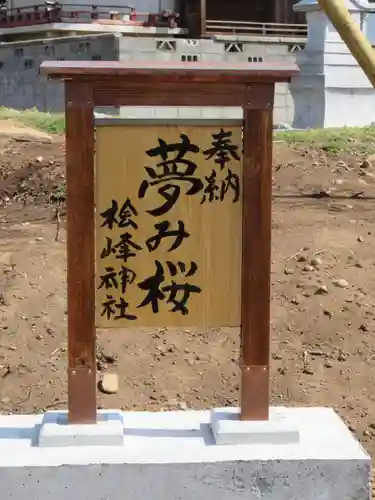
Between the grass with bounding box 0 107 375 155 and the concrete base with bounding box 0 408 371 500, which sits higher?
the grass with bounding box 0 107 375 155

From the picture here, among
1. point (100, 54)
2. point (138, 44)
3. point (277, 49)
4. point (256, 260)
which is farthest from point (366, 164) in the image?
point (277, 49)

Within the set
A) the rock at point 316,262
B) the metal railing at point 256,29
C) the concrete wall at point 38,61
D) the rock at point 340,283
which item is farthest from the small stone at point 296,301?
the metal railing at point 256,29

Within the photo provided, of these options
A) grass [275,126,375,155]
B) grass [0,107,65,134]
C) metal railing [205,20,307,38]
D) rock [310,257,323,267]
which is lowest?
rock [310,257,323,267]

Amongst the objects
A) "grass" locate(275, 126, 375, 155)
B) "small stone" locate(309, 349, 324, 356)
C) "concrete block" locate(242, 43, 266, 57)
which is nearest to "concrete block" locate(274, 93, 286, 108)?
"concrete block" locate(242, 43, 266, 57)

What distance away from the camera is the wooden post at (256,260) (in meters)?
3.39

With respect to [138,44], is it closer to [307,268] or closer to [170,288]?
[307,268]

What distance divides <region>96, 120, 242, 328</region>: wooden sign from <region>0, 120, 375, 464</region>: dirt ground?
1.97 meters

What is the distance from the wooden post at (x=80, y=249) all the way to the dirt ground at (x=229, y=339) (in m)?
1.90

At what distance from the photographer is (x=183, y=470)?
3246 mm

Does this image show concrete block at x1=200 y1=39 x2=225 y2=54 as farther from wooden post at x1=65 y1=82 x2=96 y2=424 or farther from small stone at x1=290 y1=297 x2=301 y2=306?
wooden post at x1=65 y1=82 x2=96 y2=424

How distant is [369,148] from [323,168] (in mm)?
843

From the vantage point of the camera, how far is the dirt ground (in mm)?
5391

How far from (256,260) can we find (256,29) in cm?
1856

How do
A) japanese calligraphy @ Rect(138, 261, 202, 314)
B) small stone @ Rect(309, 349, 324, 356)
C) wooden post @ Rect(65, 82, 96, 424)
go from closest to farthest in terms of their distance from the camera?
wooden post @ Rect(65, 82, 96, 424) → japanese calligraphy @ Rect(138, 261, 202, 314) → small stone @ Rect(309, 349, 324, 356)
